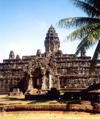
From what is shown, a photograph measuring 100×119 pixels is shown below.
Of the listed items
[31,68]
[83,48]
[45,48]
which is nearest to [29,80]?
[31,68]

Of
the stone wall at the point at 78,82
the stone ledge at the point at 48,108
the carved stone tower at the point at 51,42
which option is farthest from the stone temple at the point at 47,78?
the carved stone tower at the point at 51,42

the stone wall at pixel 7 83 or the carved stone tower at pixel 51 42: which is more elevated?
the carved stone tower at pixel 51 42

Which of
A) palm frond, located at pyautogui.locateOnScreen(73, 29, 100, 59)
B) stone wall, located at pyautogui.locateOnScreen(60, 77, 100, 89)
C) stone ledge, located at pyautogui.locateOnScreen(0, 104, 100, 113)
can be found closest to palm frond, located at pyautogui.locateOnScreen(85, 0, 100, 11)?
palm frond, located at pyautogui.locateOnScreen(73, 29, 100, 59)

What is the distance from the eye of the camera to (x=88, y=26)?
1074 cm

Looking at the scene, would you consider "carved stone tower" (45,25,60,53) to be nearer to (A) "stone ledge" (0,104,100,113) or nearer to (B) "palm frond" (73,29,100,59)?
(B) "palm frond" (73,29,100,59)

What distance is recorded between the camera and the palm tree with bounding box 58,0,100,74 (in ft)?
33.9

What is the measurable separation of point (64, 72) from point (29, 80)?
25.1ft

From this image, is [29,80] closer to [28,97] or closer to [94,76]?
[28,97]

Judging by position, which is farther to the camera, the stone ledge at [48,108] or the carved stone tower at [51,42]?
the carved stone tower at [51,42]

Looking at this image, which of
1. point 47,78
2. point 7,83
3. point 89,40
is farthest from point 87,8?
point 7,83

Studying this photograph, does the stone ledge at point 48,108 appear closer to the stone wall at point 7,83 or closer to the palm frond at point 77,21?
the palm frond at point 77,21

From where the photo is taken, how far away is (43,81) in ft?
66.3

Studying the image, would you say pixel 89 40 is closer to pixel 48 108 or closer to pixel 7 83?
pixel 48 108

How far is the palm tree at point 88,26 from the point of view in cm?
1034
